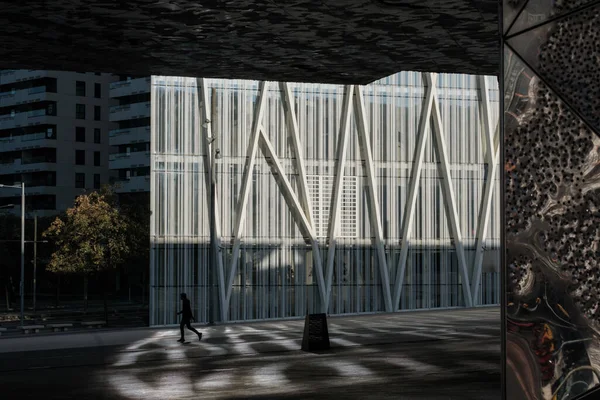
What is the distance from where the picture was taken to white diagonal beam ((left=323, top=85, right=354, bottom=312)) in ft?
125

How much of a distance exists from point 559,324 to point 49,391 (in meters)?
11.7

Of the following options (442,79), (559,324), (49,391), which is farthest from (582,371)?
(442,79)

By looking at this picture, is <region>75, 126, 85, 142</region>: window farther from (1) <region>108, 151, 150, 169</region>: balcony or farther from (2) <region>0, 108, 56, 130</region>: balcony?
(1) <region>108, 151, 150, 169</region>: balcony

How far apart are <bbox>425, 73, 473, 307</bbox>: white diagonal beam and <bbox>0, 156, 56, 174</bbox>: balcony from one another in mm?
59416

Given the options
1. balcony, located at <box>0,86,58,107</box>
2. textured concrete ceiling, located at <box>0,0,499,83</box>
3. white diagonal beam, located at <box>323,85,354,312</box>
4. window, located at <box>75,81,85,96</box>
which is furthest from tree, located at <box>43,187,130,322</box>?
window, located at <box>75,81,85,96</box>

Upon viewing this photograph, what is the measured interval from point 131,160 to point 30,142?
10.3 metres

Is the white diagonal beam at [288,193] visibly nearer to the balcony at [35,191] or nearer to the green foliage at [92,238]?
the green foliage at [92,238]

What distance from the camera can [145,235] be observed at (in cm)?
5791

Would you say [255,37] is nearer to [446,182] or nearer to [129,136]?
[446,182]

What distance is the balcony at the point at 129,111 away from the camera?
94.8 meters

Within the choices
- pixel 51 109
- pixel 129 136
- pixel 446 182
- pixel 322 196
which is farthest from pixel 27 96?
pixel 446 182

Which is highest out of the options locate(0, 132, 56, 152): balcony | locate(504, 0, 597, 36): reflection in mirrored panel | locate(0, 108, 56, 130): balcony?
locate(0, 108, 56, 130): balcony

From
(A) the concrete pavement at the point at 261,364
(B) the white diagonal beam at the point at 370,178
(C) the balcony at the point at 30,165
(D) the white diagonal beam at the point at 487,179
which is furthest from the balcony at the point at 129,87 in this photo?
(A) the concrete pavement at the point at 261,364

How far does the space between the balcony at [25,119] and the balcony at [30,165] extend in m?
3.80
